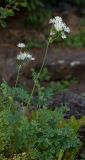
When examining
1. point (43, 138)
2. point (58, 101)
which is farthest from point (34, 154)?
point (58, 101)

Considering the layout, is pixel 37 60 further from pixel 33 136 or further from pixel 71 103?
pixel 33 136

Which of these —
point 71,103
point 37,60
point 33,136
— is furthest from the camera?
point 37,60

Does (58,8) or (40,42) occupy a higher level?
(58,8)

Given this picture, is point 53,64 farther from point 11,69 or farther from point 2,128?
point 2,128

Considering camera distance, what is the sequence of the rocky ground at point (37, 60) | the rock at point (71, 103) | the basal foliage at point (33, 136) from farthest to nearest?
1. the rocky ground at point (37, 60)
2. the rock at point (71, 103)
3. the basal foliage at point (33, 136)

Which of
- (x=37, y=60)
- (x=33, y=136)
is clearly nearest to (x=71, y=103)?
(x=33, y=136)

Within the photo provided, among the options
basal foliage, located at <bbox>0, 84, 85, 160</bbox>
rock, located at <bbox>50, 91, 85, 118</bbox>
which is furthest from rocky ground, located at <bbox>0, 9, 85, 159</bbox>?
basal foliage, located at <bbox>0, 84, 85, 160</bbox>

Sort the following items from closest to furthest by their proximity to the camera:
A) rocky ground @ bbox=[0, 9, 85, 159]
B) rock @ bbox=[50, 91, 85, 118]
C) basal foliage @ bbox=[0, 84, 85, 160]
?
basal foliage @ bbox=[0, 84, 85, 160]
rock @ bbox=[50, 91, 85, 118]
rocky ground @ bbox=[0, 9, 85, 159]

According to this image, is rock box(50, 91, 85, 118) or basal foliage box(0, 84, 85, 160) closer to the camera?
basal foliage box(0, 84, 85, 160)

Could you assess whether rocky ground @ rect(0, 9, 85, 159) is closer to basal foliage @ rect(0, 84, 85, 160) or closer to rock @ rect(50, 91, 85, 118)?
rock @ rect(50, 91, 85, 118)

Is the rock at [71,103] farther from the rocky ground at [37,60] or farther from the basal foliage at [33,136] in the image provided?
the rocky ground at [37,60]

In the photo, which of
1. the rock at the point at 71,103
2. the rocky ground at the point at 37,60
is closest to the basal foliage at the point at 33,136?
the rock at the point at 71,103
